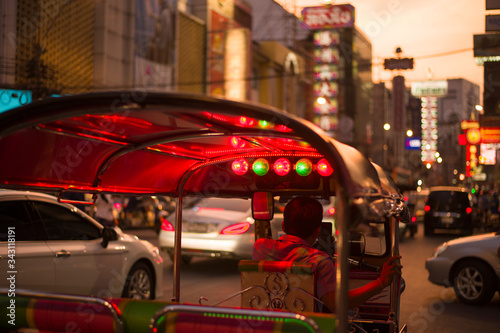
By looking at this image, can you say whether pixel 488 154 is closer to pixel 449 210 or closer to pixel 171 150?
pixel 449 210

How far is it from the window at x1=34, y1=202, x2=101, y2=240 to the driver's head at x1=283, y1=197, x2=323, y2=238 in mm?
3825

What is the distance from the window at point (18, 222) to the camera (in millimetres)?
6324

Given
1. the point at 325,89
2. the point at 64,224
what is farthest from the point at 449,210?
the point at 325,89

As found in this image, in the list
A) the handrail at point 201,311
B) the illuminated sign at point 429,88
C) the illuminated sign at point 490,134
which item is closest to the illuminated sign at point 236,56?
the illuminated sign at point 490,134

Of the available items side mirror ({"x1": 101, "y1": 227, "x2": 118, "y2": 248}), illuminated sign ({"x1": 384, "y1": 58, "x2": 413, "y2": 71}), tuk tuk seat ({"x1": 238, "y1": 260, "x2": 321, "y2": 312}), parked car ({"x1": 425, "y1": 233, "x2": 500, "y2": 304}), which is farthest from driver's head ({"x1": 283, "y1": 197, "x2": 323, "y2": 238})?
illuminated sign ({"x1": 384, "y1": 58, "x2": 413, "y2": 71})

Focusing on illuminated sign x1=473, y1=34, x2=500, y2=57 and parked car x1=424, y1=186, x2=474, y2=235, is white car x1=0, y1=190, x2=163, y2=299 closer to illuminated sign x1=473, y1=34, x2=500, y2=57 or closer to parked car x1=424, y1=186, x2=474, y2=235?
parked car x1=424, y1=186, x2=474, y2=235

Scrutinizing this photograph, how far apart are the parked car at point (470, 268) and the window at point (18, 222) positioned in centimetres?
673

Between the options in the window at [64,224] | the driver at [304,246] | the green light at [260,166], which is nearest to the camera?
the driver at [304,246]

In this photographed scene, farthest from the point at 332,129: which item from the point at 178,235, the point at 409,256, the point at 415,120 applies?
the point at 415,120

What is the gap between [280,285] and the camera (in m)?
3.91

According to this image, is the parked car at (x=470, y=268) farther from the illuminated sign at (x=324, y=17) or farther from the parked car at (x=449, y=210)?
the illuminated sign at (x=324, y=17)

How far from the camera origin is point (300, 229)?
4.13m

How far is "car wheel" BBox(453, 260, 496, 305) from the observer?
385 inches

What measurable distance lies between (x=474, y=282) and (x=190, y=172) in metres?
6.51
